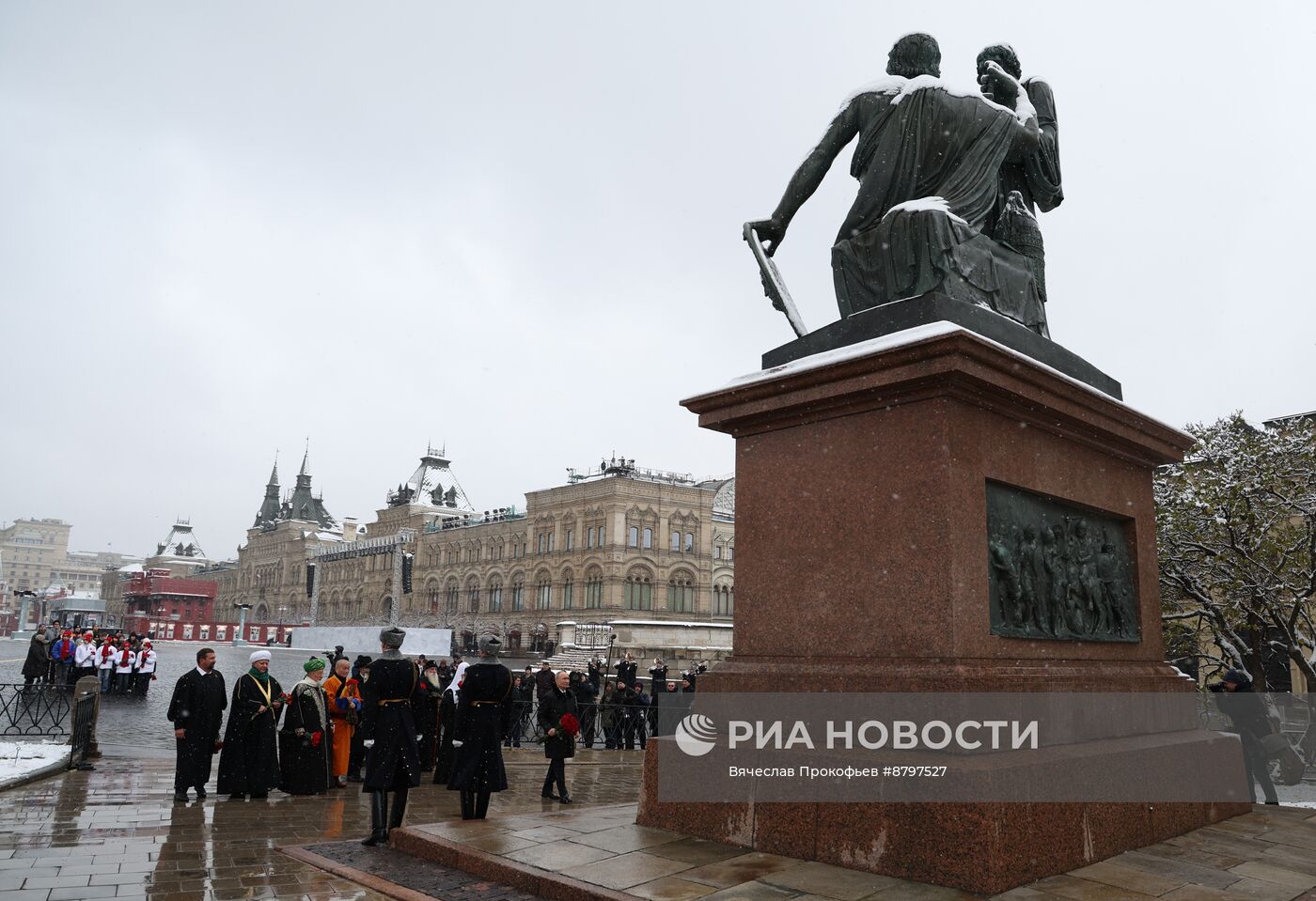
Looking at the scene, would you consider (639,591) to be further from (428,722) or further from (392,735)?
(392,735)

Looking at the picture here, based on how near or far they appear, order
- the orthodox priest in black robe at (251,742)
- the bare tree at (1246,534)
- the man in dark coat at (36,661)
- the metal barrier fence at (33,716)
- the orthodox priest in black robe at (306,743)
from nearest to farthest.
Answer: the orthodox priest in black robe at (251,742)
the orthodox priest in black robe at (306,743)
the metal barrier fence at (33,716)
the bare tree at (1246,534)
the man in dark coat at (36,661)

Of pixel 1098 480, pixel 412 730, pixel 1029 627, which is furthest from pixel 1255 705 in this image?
pixel 412 730

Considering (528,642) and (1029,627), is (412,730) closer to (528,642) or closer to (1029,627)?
(1029,627)

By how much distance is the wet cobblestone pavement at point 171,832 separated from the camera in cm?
500

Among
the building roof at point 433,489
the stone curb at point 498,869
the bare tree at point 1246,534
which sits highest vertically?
the building roof at point 433,489

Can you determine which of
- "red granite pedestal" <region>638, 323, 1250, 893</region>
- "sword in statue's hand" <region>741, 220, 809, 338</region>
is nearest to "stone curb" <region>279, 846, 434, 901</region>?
"red granite pedestal" <region>638, 323, 1250, 893</region>

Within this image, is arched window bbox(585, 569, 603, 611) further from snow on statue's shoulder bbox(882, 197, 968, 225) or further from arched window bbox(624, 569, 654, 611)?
snow on statue's shoulder bbox(882, 197, 968, 225)

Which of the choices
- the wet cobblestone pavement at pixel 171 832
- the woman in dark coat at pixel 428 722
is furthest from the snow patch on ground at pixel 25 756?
the woman in dark coat at pixel 428 722

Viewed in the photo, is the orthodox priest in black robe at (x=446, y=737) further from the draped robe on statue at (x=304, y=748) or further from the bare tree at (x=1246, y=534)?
the bare tree at (x=1246, y=534)

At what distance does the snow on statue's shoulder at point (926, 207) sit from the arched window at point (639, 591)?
5918 cm

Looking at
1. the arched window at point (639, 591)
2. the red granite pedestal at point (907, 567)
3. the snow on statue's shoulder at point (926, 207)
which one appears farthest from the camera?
the arched window at point (639, 591)

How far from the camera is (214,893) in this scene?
16.1 feet

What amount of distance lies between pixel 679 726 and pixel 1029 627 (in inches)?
76.1

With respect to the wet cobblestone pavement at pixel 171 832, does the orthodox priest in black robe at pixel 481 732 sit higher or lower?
higher
